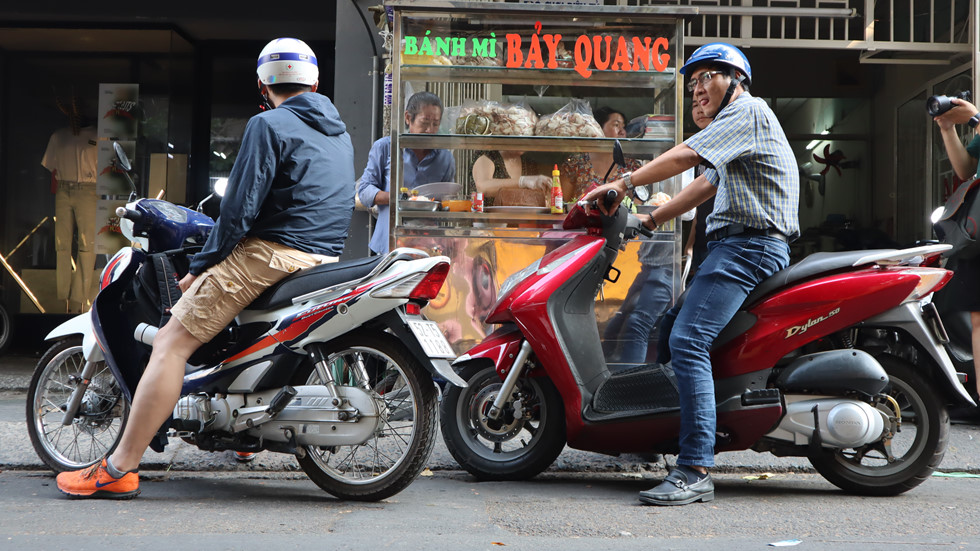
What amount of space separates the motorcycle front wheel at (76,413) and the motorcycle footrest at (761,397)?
2650mm

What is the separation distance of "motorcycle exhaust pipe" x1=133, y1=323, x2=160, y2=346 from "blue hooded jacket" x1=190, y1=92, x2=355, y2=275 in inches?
15.5

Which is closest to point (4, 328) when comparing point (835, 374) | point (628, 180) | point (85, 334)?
point (85, 334)

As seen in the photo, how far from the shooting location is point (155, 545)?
3.12m

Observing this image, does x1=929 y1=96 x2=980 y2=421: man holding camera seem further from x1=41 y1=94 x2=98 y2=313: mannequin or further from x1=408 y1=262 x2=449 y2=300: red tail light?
x1=41 y1=94 x2=98 y2=313: mannequin

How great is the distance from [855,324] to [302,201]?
232 cm

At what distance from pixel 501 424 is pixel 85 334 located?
1883 millimetres

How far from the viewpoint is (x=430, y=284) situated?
3738 mm

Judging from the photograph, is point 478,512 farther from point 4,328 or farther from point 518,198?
point 4,328

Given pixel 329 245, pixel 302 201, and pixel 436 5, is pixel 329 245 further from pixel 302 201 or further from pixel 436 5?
pixel 436 5

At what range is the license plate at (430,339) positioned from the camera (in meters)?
3.65

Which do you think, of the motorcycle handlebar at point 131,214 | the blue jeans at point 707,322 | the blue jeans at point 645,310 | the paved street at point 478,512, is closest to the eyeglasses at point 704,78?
the blue jeans at point 707,322

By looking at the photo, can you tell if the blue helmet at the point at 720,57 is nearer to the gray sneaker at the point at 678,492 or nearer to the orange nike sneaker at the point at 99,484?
the gray sneaker at the point at 678,492

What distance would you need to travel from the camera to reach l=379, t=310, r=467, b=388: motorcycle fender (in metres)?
3.63

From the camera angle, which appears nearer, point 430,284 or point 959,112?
point 430,284
